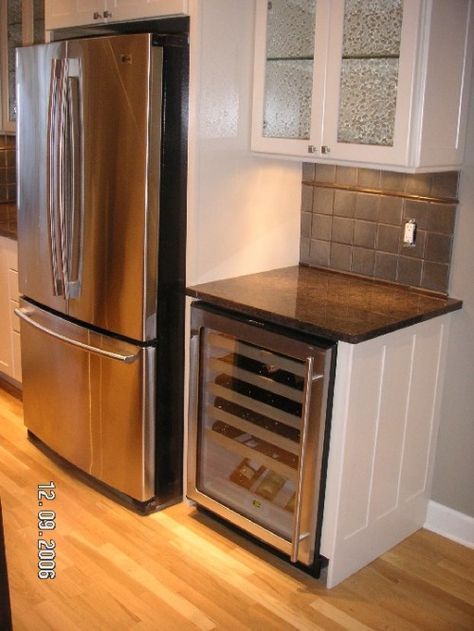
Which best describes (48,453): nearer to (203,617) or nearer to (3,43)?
(203,617)

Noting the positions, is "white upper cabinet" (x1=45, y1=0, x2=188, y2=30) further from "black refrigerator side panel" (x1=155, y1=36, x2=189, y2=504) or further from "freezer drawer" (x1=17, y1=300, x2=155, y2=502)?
"freezer drawer" (x1=17, y1=300, x2=155, y2=502)

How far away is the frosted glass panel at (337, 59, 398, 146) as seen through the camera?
2330mm

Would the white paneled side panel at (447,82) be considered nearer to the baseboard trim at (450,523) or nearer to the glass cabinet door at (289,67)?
the glass cabinet door at (289,67)

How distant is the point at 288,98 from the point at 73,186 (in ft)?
2.89

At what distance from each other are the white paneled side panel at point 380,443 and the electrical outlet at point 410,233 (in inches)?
12.8

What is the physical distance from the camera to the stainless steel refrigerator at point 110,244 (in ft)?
8.36

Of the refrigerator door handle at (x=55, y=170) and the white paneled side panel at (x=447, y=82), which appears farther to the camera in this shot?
the refrigerator door handle at (x=55, y=170)

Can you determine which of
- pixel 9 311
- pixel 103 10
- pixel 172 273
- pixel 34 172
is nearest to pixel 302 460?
pixel 172 273

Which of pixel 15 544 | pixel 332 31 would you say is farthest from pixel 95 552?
pixel 332 31

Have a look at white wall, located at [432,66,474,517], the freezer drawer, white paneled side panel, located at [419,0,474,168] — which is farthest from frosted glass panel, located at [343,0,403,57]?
the freezer drawer

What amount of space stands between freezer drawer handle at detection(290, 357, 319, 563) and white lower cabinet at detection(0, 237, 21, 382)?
6.32 feet

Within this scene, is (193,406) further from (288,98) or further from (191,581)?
(288,98)

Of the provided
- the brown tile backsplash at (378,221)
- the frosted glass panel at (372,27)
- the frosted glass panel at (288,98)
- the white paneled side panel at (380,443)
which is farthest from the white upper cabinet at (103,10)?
the white paneled side panel at (380,443)

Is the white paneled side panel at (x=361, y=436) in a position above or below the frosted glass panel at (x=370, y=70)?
below
